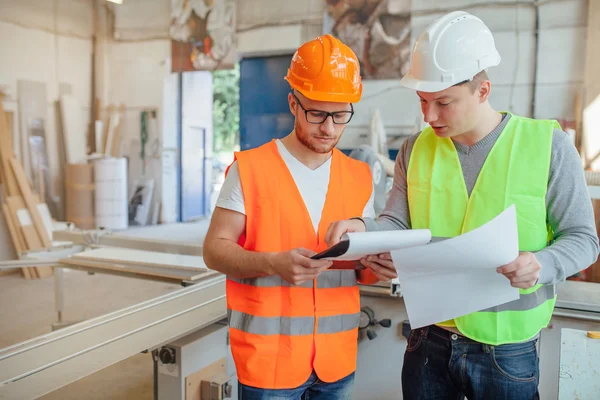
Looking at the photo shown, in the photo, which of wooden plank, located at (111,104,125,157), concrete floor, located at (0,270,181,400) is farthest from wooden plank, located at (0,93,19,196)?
wooden plank, located at (111,104,125,157)

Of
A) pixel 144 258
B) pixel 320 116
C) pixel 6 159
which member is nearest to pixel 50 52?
pixel 6 159

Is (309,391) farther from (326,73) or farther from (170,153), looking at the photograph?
(170,153)

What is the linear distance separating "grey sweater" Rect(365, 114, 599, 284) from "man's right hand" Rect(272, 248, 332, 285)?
21cm

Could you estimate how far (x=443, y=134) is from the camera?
4.22 ft

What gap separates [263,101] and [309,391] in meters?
6.04

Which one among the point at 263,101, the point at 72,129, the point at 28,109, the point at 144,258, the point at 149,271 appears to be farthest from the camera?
the point at 72,129

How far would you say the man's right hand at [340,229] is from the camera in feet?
4.07

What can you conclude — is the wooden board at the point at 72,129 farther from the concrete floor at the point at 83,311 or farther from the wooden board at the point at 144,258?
the wooden board at the point at 144,258

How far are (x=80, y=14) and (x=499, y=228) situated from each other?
29.2 feet

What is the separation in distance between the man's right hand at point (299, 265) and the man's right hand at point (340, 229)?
7 cm

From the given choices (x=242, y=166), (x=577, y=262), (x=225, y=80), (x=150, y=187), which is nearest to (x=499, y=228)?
(x=577, y=262)

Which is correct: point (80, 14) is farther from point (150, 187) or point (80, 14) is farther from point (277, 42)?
point (277, 42)

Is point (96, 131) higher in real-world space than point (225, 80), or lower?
lower

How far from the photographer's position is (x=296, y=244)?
1.37m
